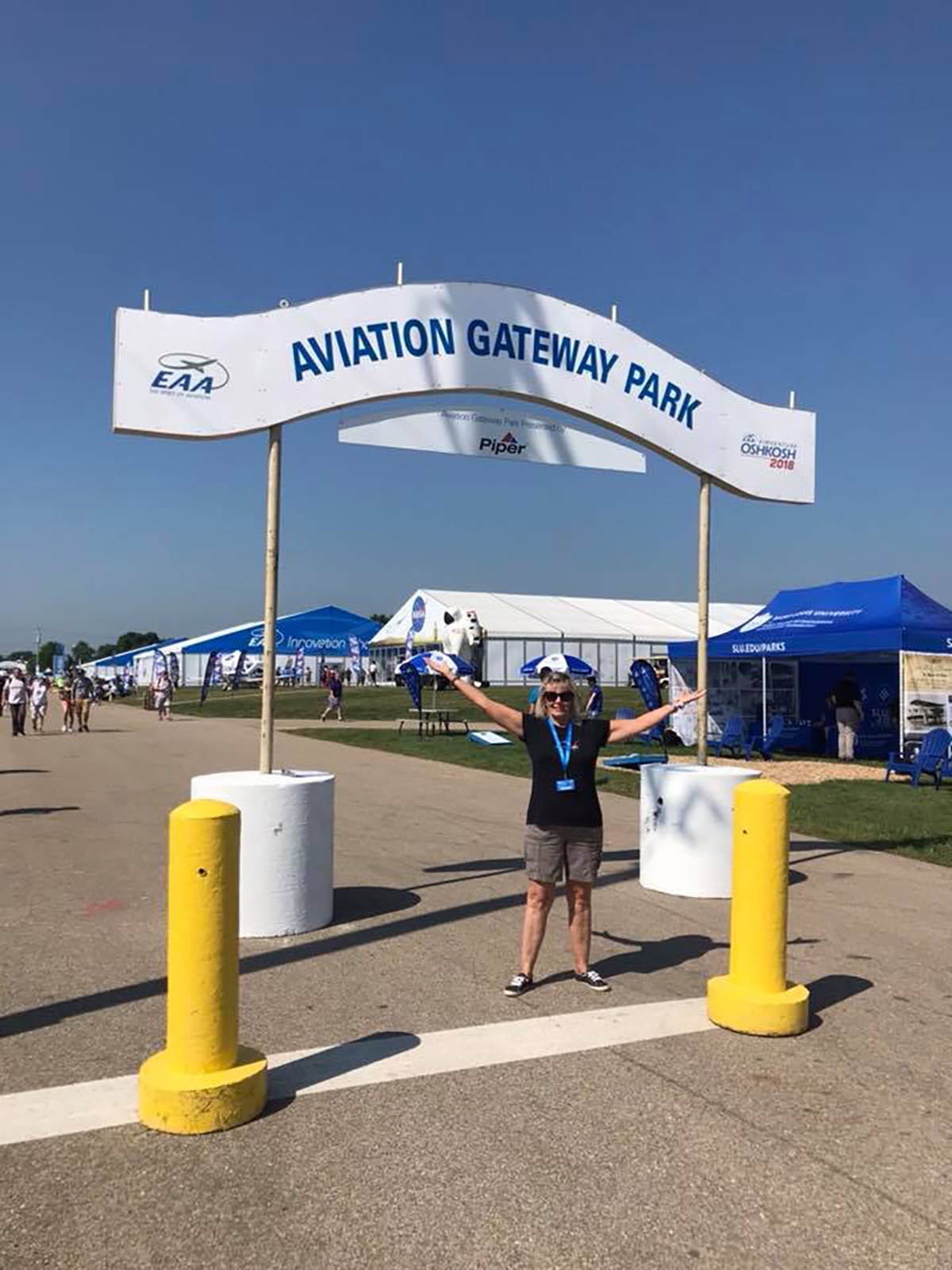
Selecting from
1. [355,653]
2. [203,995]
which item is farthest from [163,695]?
[203,995]

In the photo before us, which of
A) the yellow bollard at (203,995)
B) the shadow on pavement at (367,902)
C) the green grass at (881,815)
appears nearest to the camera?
the yellow bollard at (203,995)

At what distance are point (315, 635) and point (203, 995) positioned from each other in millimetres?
50589

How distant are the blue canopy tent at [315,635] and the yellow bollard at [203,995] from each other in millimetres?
46226

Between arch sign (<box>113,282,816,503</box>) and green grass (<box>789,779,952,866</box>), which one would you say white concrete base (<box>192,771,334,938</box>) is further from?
green grass (<box>789,779,952,866</box>)

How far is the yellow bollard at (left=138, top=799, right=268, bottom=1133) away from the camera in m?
3.54

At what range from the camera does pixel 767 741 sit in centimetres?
1922

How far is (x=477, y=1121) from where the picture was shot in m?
3.60

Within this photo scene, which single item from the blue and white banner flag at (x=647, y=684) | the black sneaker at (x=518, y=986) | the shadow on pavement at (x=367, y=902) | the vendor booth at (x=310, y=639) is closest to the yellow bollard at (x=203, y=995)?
the black sneaker at (x=518, y=986)

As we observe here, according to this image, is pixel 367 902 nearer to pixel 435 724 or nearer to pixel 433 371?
pixel 433 371

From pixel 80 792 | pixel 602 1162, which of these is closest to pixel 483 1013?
pixel 602 1162

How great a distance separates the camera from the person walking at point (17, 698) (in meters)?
24.3

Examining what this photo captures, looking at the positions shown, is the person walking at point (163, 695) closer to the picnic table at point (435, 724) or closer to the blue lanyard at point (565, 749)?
the picnic table at point (435, 724)

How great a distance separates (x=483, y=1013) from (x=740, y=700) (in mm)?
18191

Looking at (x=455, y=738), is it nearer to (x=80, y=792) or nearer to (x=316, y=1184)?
(x=80, y=792)
